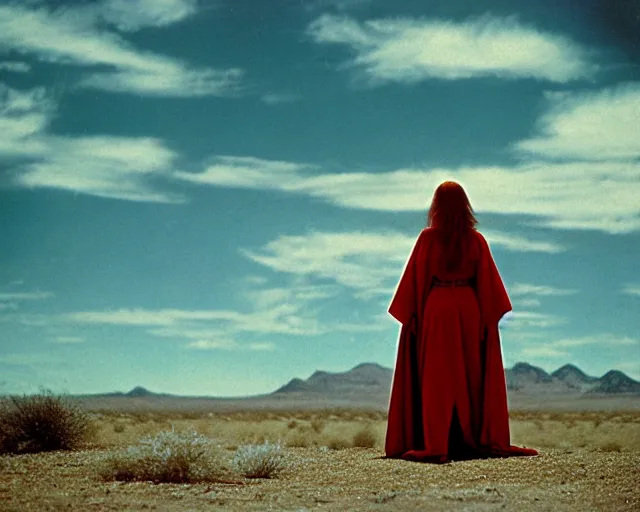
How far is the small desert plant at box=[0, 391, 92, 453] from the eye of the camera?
16172 millimetres

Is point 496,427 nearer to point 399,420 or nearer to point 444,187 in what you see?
point 399,420

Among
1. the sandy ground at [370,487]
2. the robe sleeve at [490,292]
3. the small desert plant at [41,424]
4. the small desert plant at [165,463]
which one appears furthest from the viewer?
the small desert plant at [41,424]

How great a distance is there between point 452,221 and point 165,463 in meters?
4.57

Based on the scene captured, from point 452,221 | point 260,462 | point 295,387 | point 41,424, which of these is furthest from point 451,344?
point 295,387

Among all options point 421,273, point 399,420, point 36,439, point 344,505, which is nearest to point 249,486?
point 344,505

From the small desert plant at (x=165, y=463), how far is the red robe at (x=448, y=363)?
2576 millimetres

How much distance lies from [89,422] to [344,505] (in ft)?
31.2

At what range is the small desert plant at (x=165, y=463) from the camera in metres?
11.3

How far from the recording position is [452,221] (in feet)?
40.8

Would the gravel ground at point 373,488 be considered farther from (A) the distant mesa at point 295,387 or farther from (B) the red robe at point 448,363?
(A) the distant mesa at point 295,387

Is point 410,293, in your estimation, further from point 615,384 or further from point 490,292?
point 615,384

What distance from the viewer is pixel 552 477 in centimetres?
1048

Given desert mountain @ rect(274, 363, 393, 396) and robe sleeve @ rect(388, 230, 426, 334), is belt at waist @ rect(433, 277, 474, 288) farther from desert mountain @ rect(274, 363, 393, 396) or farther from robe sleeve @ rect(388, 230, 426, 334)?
desert mountain @ rect(274, 363, 393, 396)

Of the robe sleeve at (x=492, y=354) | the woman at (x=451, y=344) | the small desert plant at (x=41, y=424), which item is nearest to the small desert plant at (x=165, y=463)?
the woman at (x=451, y=344)
